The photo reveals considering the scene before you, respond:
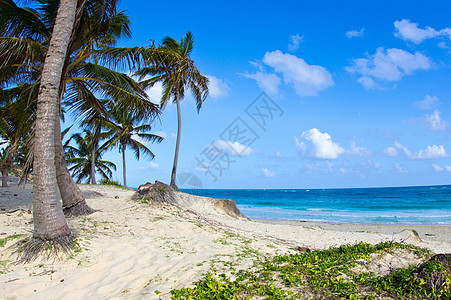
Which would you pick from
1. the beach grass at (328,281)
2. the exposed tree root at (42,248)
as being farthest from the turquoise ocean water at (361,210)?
the beach grass at (328,281)

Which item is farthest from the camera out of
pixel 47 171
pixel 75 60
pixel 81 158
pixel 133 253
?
pixel 81 158

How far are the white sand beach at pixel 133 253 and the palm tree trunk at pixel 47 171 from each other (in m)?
0.41

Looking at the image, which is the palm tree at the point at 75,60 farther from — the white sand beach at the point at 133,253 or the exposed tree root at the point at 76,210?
the white sand beach at the point at 133,253

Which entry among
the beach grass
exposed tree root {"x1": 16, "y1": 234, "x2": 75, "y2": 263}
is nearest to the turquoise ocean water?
exposed tree root {"x1": 16, "y1": 234, "x2": 75, "y2": 263}

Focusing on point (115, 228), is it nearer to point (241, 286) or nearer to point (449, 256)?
point (241, 286)

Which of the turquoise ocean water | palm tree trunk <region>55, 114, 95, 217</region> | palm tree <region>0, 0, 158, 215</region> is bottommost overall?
the turquoise ocean water

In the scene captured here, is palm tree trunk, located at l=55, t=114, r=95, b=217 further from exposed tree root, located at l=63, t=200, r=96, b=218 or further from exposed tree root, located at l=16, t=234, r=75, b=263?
exposed tree root, located at l=16, t=234, r=75, b=263

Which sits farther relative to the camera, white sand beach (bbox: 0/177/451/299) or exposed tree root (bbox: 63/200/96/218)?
exposed tree root (bbox: 63/200/96/218)

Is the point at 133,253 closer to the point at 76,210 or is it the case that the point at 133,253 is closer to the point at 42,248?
the point at 42,248

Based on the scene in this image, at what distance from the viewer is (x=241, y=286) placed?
3818 mm

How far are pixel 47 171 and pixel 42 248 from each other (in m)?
1.38

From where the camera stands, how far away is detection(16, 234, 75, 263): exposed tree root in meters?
5.06

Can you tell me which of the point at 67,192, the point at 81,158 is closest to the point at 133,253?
the point at 67,192

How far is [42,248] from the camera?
519 centimetres
